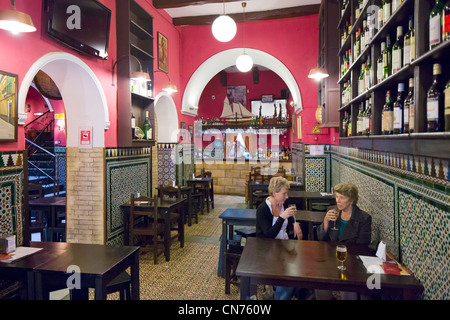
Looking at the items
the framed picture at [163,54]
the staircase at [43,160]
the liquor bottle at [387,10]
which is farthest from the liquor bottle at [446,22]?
the staircase at [43,160]

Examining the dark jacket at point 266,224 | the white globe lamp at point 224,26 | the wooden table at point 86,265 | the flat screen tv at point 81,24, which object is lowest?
the wooden table at point 86,265

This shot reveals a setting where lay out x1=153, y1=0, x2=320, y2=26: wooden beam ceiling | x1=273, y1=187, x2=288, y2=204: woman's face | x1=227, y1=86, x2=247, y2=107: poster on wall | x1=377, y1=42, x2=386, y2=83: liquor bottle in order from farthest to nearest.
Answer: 1. x1=227, y1=86, x2=247, y2=107: poster on wall
2. x1=153, y1=0, x2=320, y2=26: wooden beam ceiling
3. x1=273, y1=187, x2=288, y2=204: woman's face
4. x1=377, y1=42, x2=386, y2=83: liquor bottle

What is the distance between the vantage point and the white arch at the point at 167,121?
7730 mm

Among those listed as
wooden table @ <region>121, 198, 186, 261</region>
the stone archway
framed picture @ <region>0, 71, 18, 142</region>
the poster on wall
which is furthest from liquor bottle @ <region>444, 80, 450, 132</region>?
the poster on wall

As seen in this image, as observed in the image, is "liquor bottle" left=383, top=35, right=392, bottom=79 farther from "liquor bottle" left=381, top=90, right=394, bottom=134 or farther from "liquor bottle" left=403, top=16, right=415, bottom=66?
"liquor bottle" left=403, top=16, right=415, bottom=66

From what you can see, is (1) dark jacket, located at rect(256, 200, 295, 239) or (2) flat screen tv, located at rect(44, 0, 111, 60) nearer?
(1) dark jacket, located at rect(256, 200, 295, 239)

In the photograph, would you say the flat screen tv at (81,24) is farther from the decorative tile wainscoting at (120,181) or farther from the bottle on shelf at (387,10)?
the bottle on shelf at (387,10)

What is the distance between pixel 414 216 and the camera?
2135mm

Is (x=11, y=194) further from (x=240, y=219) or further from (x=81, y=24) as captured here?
(x=240, y=219)

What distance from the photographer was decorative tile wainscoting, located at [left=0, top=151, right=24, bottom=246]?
2.87 meters

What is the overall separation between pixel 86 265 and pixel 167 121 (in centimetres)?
581

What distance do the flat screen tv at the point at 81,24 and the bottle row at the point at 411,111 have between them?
3338 millimetres

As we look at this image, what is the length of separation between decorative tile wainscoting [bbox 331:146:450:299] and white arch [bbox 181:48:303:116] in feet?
14.9

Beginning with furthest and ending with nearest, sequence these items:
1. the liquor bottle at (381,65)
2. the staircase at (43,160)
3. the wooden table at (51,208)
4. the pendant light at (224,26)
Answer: the staircase at (43,160)
the pendant light at (224,26)
the wooden table at (51,208)
the liquor bottle at (381,65)
